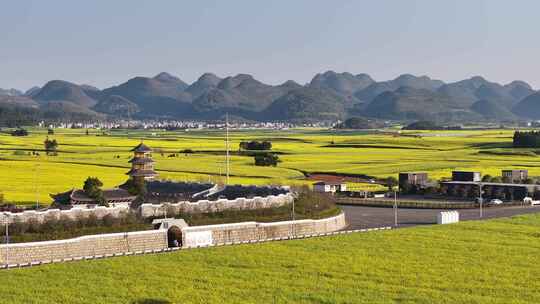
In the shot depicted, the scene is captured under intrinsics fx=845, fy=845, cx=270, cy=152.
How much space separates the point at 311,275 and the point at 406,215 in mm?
28648

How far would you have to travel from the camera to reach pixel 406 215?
6034 cm

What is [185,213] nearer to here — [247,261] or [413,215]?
[247,261]

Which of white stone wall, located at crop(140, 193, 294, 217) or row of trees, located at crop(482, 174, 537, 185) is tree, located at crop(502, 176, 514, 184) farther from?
white stone wall, located at crop(140, 193, 294, 217)

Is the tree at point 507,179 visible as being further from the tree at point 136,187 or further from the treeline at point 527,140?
the treeline at point 527,140

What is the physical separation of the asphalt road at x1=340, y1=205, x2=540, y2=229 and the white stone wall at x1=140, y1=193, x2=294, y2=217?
16.4 ft

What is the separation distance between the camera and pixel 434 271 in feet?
110

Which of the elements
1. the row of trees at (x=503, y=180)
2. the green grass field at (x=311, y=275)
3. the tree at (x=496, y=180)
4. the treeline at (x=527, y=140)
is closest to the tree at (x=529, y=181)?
the row of trees at (x=503, y=180)

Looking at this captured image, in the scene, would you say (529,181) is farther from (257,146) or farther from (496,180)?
(257,146)

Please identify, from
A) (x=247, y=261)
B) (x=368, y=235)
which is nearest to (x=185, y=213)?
(x=368, y=235)

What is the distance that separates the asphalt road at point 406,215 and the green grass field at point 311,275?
38.9ft

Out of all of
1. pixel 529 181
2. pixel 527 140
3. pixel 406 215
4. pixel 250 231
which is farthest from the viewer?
pixel 527 140

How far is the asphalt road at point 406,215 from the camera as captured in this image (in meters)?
55.8

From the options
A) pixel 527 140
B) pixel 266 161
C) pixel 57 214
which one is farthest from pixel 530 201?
pixel 527 140

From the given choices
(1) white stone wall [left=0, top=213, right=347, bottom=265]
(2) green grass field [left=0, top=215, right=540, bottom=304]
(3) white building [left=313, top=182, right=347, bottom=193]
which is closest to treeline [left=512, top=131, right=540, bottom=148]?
(3) white building [left=313, top=182, right=347, bottom=193]
